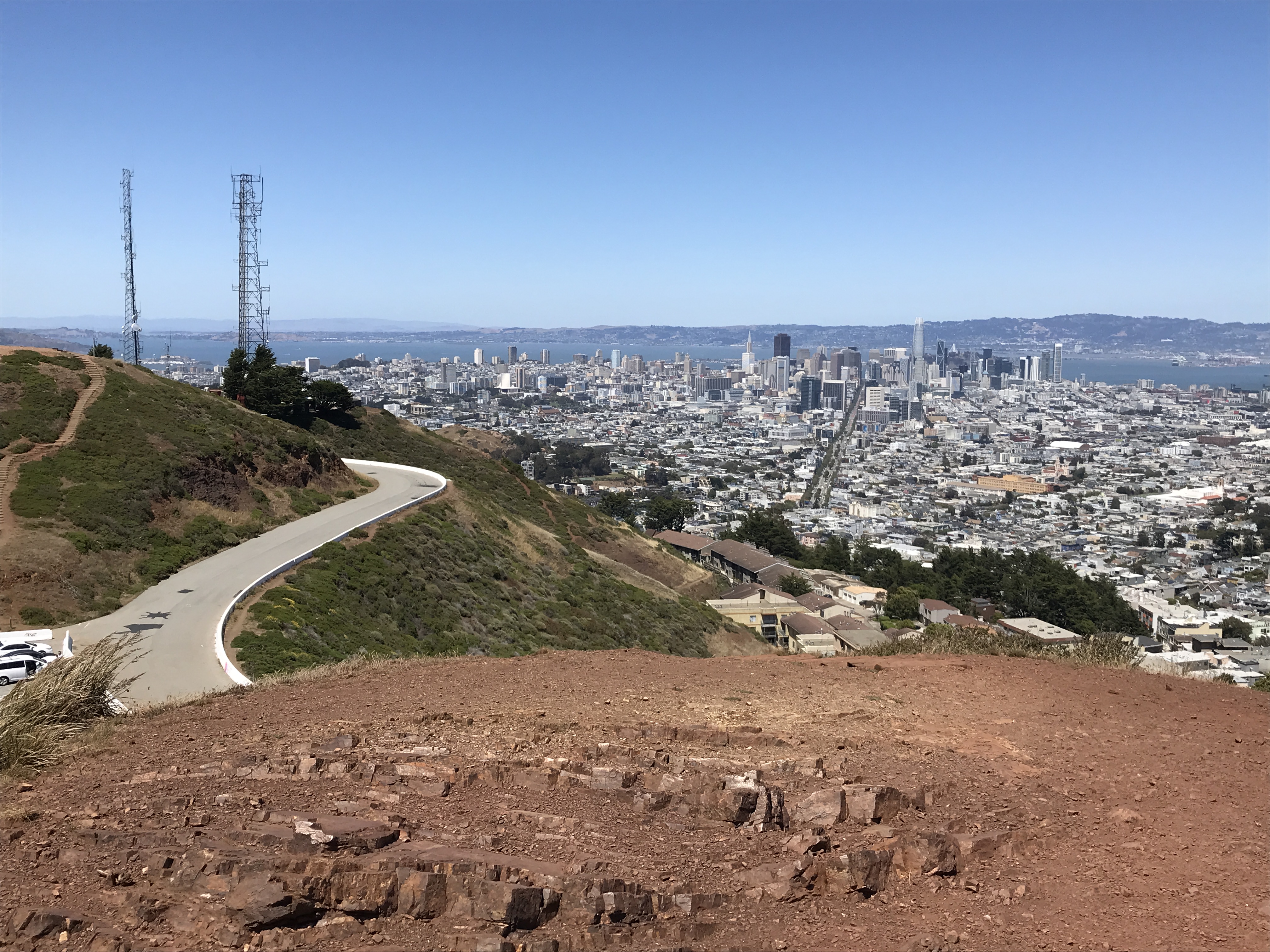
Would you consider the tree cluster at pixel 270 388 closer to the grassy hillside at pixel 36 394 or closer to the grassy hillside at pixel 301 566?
the grassy hillside at pixel 301 566

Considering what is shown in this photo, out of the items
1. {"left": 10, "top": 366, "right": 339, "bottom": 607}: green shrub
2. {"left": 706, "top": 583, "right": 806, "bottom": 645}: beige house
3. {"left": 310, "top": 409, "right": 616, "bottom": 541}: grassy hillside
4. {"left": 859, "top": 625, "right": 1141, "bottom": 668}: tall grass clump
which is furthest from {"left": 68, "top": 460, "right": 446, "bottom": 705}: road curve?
{"left": 706, "top": 583, "right": 806, "bottom": 645}: beige house

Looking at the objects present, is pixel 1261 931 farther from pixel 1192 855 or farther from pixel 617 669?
pixel 617 669

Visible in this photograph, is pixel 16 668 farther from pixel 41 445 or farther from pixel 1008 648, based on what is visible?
pixel 1008 648

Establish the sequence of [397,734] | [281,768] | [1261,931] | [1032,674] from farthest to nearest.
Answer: [1032,674] → [397,734] → [281,768] → [1261,931]

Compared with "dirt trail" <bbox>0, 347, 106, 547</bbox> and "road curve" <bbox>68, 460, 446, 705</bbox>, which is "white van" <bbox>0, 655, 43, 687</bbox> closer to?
"road curve" <bbox>68, 460, 446, 705</bbox>

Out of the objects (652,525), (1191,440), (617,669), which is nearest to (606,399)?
(1191,440)

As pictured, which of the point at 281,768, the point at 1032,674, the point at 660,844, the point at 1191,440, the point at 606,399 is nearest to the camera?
the point at 660,844

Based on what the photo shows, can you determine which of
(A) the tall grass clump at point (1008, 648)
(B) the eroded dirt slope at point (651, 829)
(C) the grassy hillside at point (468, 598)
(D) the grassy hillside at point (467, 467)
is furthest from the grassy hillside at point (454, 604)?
(B) the eroded dirt slope at point (651, 829)
